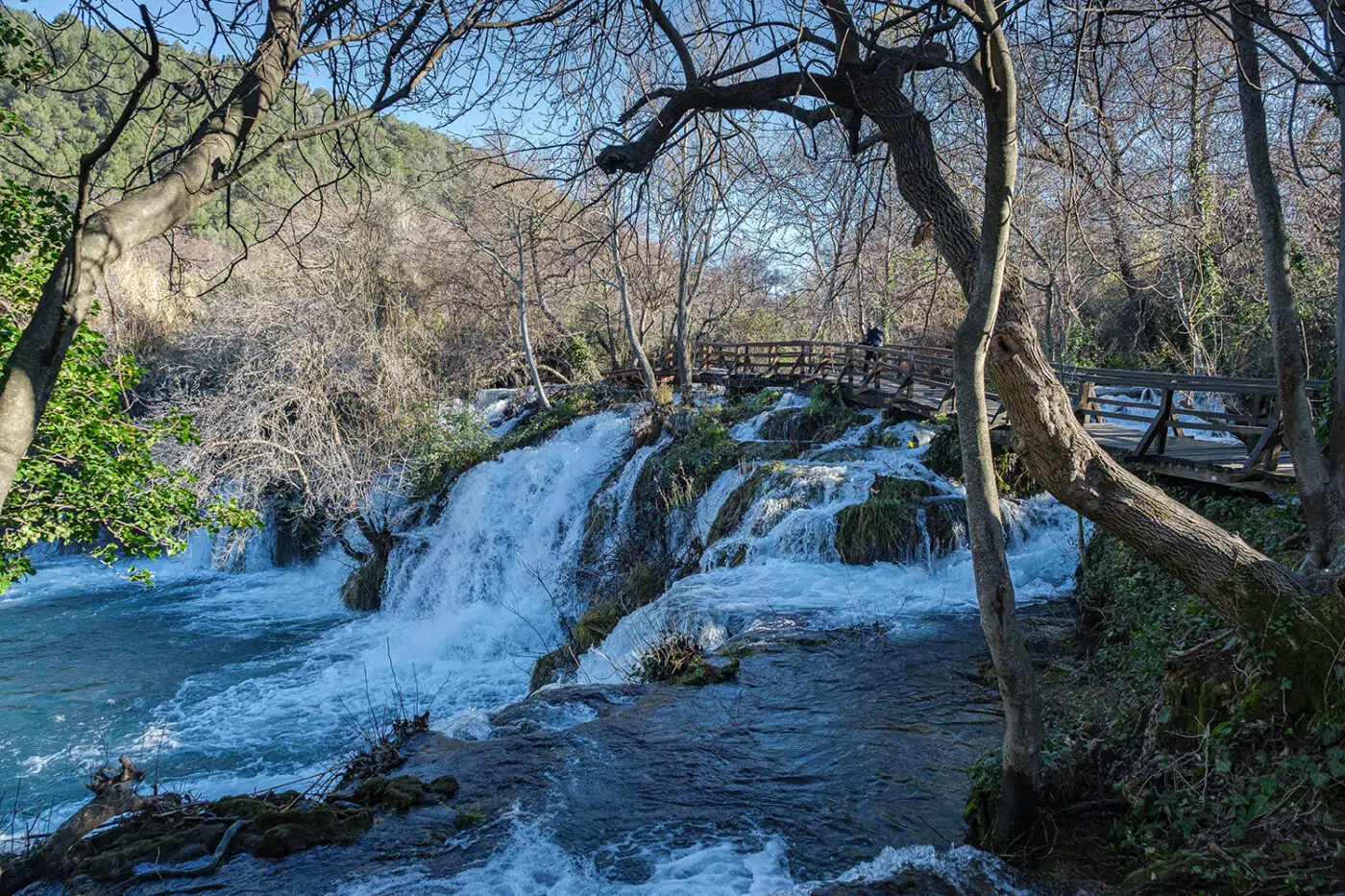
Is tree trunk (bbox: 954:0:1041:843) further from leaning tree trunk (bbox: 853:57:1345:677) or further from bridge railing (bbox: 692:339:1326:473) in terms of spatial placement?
bridge railing (bbox: 692:339:1326:473)

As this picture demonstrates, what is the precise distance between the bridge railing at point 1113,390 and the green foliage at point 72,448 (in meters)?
8.04

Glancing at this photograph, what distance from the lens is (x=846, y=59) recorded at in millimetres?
4281

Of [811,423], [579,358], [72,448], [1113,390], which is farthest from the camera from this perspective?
[579,358]

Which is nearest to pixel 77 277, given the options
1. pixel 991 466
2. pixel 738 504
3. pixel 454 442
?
pixel 991 466

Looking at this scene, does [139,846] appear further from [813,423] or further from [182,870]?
[813,423]

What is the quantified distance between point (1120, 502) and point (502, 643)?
1042 cm

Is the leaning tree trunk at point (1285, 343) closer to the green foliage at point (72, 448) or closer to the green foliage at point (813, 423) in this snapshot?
the green foliage at point (72, 448)

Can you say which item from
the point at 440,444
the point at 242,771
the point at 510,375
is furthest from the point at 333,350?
the point at 510,375

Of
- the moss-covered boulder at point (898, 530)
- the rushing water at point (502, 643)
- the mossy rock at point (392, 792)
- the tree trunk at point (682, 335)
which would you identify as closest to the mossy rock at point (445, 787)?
the mossy rock at point (392, 792)

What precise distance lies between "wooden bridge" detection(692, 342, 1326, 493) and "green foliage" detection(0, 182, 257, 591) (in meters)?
7.81

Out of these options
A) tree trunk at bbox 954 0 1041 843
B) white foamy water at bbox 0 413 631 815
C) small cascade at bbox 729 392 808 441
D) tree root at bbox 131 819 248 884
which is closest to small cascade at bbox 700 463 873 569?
white foamy water at bbox 0 413 631 815

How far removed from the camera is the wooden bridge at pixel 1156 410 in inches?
315

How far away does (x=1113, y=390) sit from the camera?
701 inches

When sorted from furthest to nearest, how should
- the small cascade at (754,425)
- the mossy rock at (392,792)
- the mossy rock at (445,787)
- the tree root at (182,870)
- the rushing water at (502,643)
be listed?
the small cascade at (754,425)
the mossy rock at (445,787)
the mossy rock at (392,792)
the rushing water at (502,643)
the tree root at (182,870)
